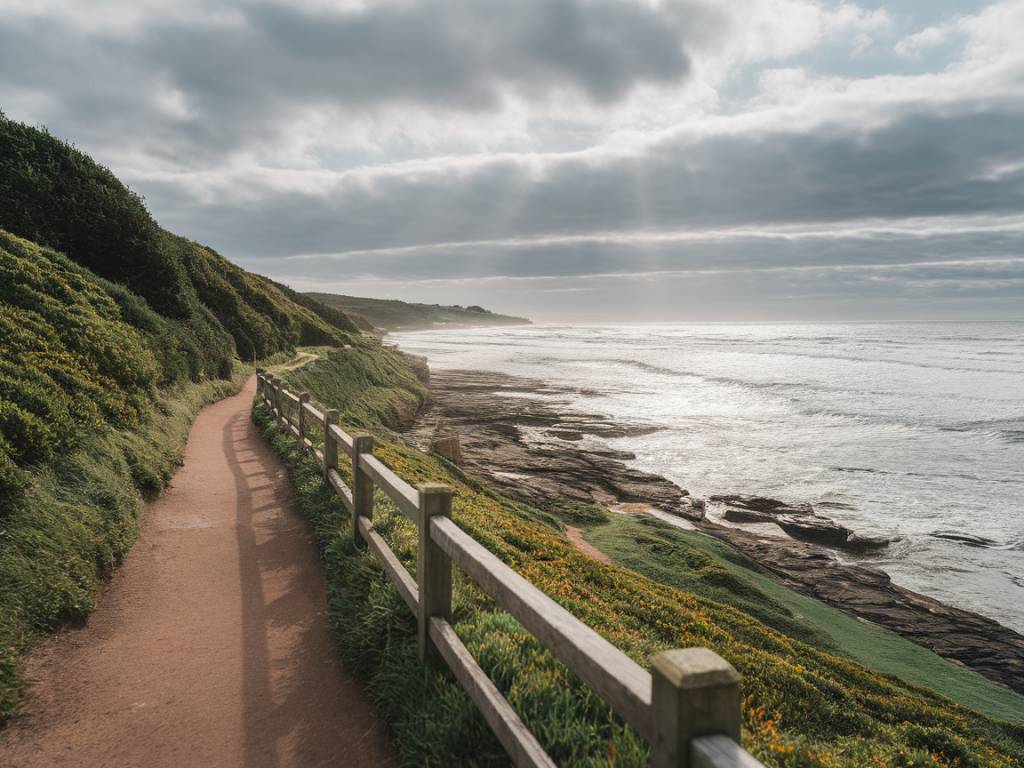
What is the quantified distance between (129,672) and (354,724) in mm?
2170

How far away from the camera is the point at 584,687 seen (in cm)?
382

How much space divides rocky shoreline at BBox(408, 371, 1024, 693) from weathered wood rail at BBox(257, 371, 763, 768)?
1176 cm

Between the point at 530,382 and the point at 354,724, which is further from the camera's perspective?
the point at 530,382

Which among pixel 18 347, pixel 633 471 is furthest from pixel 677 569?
pixel 18 347

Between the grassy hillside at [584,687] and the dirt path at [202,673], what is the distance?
0.31 metres

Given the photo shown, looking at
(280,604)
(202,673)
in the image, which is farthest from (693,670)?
(280,604)

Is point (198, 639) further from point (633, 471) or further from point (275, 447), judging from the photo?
point (633, 471)

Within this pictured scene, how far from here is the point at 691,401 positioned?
41.4 m

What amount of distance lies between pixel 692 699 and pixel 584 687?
6.78 feet

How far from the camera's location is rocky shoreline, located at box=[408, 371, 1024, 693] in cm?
1212

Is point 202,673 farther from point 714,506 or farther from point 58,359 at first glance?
point 714,506

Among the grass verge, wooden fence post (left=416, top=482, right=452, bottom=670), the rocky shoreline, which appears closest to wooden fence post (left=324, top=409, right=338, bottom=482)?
wooden fence post (left=416, top=482, right=452, bottom=670)

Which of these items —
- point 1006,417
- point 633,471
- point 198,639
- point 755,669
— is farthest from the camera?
point 1006,417

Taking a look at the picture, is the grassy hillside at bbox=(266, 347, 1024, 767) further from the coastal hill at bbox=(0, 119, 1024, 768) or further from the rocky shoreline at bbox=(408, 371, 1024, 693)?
the rocky shoreline at bbox=(408, 371, 1024, 693)
